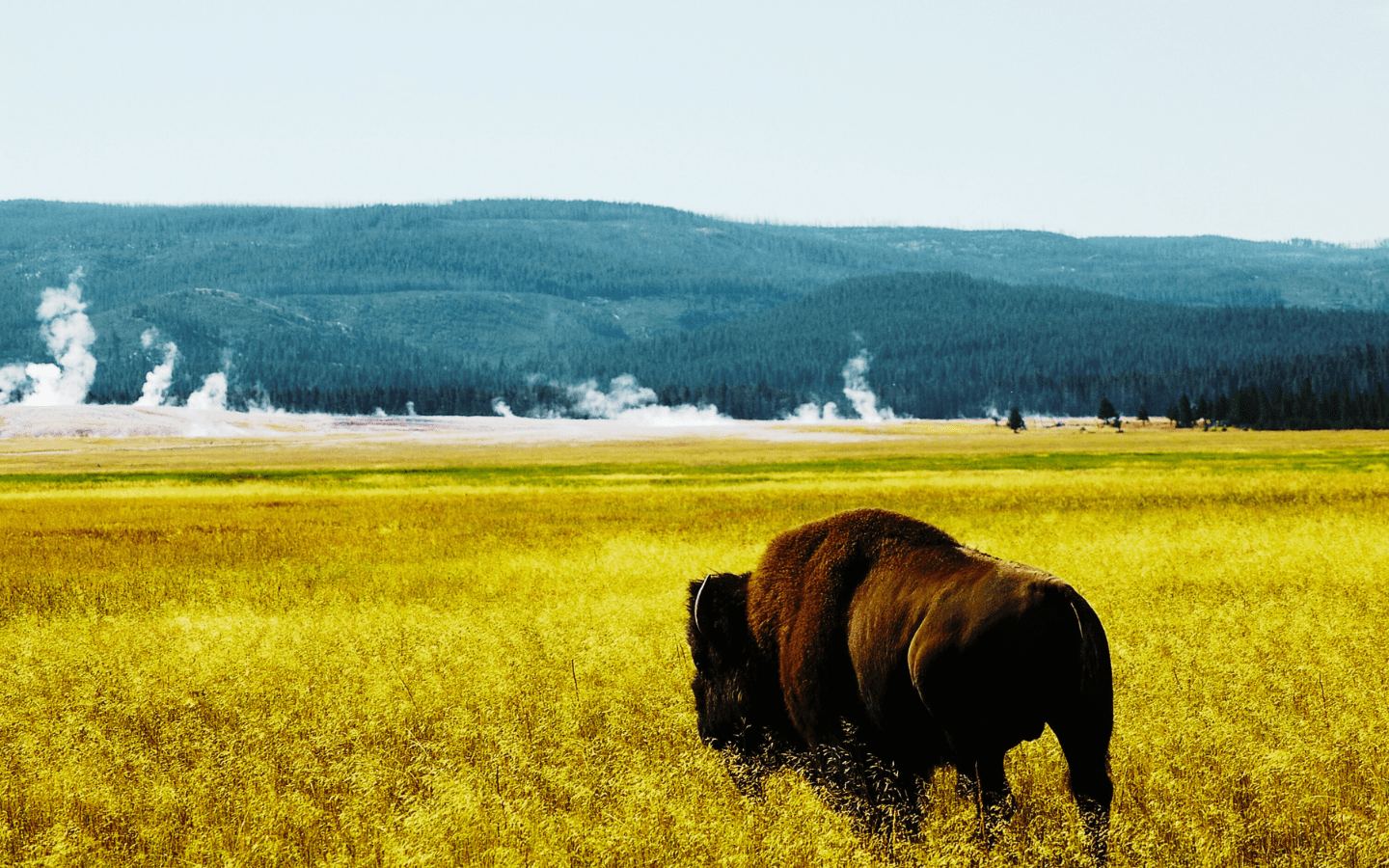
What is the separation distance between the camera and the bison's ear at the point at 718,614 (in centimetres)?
638

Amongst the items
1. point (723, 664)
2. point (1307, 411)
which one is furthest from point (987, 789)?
point (1307, 411)

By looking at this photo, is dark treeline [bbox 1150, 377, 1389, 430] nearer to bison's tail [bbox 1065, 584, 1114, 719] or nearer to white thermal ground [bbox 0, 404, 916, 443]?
white thermal ground [bbox 0, 404, 916, 443]

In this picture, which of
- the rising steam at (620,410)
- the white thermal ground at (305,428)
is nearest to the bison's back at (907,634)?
the white thermal ground at (305,428)

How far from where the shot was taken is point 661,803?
592cm

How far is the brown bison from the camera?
4691mm

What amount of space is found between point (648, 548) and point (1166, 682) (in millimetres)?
11560

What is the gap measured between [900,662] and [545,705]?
3.97 m

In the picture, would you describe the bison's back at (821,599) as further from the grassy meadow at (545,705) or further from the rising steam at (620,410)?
Result: the rising steam at (620,410)

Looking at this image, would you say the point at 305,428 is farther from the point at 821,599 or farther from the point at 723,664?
the point at 821,599

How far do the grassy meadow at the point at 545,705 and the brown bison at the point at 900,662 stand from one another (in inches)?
12.8

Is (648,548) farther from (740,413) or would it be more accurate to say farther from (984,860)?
(740,413)

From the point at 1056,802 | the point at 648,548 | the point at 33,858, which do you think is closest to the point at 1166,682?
the point at 1056,802

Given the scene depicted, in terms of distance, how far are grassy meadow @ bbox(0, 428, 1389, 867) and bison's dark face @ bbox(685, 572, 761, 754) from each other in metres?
0.24

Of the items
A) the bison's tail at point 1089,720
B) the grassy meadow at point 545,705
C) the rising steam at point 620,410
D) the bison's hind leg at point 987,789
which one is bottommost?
the rising steam at point 620,410
